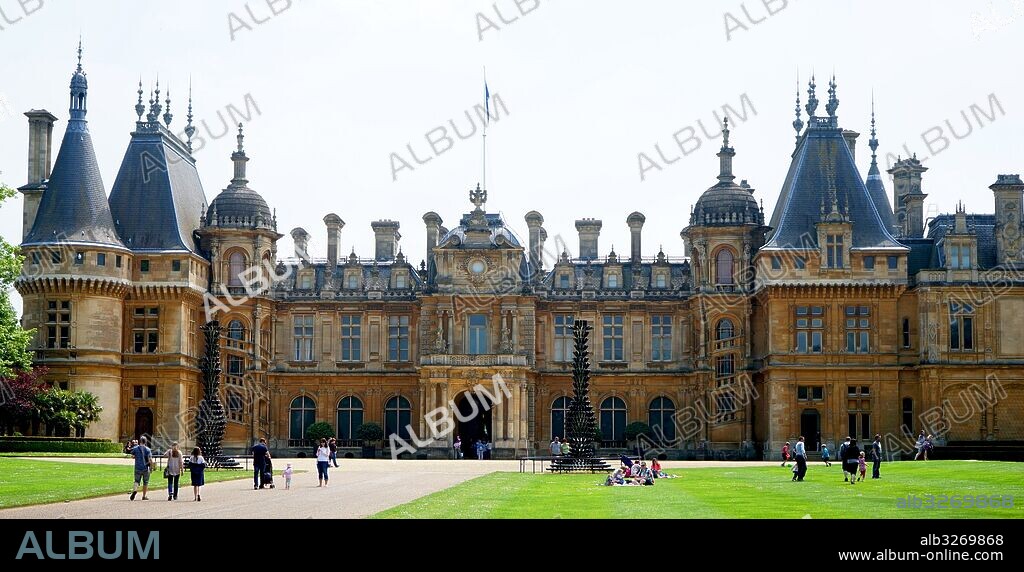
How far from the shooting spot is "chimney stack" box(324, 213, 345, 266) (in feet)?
252

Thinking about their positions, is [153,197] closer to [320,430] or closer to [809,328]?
[320,430]

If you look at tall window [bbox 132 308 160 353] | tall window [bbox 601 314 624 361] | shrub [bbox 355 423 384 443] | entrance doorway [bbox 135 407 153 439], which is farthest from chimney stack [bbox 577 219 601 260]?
entrance doorway [bbox 135 407 153 439]

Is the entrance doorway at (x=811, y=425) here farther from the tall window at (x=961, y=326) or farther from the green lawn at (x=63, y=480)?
the green lawn at (x=63, y=480)

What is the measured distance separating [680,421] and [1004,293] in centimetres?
1793

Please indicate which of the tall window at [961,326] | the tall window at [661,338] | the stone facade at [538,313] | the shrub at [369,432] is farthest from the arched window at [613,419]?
the tall window at [961,326]

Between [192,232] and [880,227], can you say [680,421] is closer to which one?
[880,227]

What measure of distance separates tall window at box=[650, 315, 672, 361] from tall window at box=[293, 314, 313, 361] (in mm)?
19096

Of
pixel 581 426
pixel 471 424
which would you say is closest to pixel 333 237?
pixel 471 424

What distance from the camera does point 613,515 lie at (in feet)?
86.2

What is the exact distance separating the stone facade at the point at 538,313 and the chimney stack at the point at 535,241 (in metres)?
0.14

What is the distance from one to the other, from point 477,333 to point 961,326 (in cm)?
2496

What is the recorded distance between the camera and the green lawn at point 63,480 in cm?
3172

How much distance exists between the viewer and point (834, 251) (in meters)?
67.1
